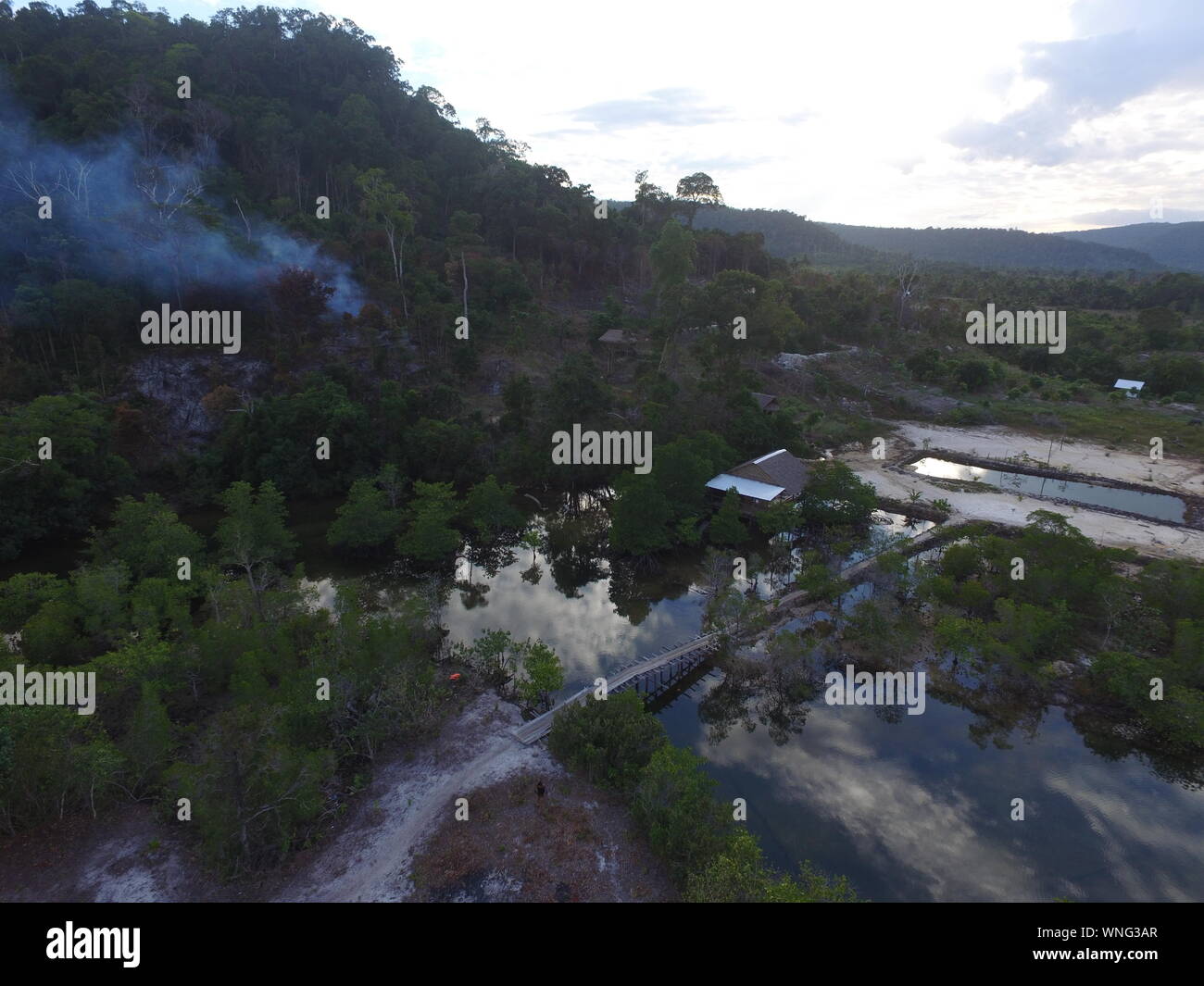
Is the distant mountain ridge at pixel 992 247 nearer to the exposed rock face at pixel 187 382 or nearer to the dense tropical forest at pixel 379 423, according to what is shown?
the dense tropical forest at pixel 379 423

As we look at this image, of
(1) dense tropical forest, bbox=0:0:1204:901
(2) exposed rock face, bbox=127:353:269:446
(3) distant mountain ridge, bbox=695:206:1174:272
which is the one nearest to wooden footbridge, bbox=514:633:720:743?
(1) dense tropical forest, bbox=0:0:1204:901

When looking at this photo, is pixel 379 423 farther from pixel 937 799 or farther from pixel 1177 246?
pixel 1177 246

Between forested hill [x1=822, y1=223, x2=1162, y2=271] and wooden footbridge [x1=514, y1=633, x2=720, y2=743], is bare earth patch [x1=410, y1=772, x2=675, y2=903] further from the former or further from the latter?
forested hill [x1=822, y1=223, x2=1162, y2=271]

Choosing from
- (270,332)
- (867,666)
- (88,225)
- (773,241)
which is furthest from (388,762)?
(773,241)

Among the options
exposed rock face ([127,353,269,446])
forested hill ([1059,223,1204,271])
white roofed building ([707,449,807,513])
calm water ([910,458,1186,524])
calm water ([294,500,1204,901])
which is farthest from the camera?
forested hill ([1059,223,1204,271])

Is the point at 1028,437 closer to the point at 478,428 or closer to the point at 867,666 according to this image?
the point at 867,666

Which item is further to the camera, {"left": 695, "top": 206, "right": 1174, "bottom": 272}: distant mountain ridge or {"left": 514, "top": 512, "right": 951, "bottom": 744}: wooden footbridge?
{"left": 695, "top": 206, "right": 1174, "bottom": 272}: distant mountain ridge

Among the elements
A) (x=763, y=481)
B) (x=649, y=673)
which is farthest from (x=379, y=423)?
(x=649, y=673)
